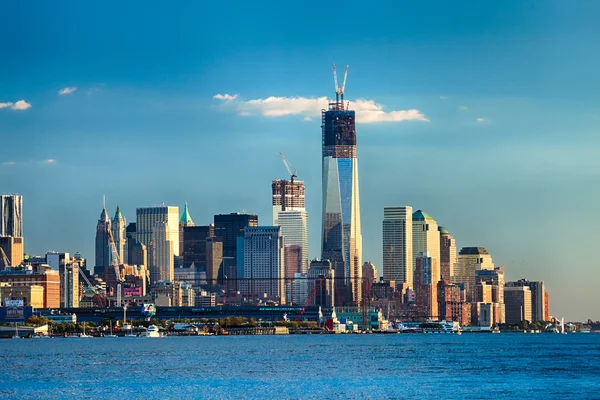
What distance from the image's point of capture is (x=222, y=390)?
121438mm

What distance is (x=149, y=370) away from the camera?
15212cm

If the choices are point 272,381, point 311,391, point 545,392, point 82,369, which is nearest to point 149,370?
point 82,369

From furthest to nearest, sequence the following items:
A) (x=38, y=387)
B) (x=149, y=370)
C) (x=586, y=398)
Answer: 1. (x=149, y=370)
2. (x=38, y=387)
3. (x=586, y=398)

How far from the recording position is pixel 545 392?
395 feet

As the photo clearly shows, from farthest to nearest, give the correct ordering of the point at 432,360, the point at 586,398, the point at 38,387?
the point at 432,360, the point at 38,387, the point at 586,398

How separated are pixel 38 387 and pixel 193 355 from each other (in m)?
65.1

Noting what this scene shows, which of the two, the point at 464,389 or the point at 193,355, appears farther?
the point at 193,355

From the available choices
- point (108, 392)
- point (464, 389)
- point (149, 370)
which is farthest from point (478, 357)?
point (108, 392)

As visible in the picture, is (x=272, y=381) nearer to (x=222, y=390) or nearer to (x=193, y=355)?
(x=222, y=390)

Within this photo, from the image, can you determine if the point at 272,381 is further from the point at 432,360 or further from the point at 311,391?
the point at 432,360

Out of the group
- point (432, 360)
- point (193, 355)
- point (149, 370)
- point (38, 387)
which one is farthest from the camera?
point (193, 355)

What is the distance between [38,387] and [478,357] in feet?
257

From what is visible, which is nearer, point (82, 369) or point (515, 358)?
point (82, 369)

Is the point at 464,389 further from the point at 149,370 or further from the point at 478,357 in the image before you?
the point at 478,357
